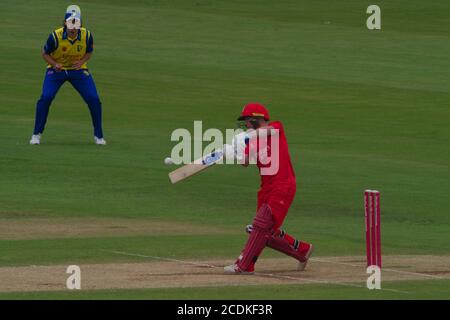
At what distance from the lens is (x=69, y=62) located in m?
26.8

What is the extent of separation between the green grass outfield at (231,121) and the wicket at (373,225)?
521 mm

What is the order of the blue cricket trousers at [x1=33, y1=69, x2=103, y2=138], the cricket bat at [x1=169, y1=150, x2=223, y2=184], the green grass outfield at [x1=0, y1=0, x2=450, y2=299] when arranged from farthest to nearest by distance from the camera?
1. the blue cricket trousers at [x1=33, y1=69, x2=103, y2=138]
2. the green grass outfield at [x1=0, y1=0, x2=450, y2=299]
3. the cricket bat at [x1=169, y1=150, x2=223, y2=184]

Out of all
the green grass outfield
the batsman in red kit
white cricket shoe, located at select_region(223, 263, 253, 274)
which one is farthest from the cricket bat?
the green grass outfield

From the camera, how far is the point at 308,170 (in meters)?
25.1

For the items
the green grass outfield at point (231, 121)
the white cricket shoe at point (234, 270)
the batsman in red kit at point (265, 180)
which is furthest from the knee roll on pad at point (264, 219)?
the green grass outfield at point (231, 121)

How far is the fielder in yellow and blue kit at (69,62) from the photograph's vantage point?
26.6 meters

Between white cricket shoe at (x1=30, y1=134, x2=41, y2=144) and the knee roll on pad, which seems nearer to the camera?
the knee roll on pad

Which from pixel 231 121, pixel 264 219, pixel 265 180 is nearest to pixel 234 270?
pixel 264 219

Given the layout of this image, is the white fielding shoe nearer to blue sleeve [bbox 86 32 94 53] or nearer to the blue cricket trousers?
the blue cricket trousers

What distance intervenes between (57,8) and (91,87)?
2097cm

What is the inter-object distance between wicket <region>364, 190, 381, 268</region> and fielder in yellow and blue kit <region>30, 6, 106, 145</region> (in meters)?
11.7

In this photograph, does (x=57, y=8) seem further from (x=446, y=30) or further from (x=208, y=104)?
(x=208, y=104)

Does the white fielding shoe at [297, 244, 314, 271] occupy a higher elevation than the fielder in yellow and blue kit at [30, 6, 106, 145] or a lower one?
lower

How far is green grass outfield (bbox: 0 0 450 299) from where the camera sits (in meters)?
19.2
